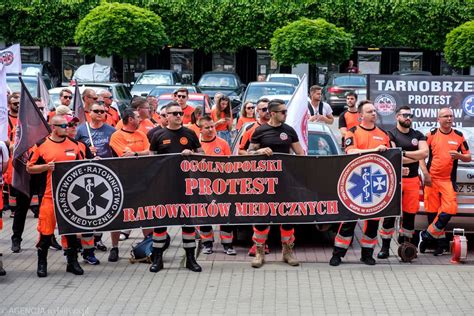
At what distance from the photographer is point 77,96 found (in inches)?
510

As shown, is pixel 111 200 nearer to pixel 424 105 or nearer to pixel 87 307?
pixel 87 307

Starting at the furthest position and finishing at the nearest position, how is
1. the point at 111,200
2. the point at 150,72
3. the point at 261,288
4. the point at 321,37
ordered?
the point at 321,37 < the point at 150,72 < the point at 111,200 < the point at 261,288

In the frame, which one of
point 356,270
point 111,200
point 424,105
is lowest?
point 356,270

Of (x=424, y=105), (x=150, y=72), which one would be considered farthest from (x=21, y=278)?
(x=150, y=72)

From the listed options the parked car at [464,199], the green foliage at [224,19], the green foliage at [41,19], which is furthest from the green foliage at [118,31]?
the parked car at [464,199]

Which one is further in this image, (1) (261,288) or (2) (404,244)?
(2) (404,244)

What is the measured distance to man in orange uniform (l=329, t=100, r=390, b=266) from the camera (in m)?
11.1

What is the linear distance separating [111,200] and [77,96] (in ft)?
8.49

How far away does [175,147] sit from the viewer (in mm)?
10953

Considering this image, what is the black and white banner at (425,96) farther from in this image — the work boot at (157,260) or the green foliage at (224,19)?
the green foliage at (224,19)

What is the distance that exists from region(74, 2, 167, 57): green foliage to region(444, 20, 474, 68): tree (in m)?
12.6

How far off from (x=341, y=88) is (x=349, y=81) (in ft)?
2.38

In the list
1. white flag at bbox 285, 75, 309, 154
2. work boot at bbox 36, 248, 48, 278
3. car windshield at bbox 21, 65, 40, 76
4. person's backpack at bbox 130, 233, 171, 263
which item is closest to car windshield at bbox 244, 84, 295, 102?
car windshield at bbox 21, 65, 40, 76

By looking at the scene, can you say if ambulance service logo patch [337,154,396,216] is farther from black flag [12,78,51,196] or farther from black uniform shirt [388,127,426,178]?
black flag [12,78,51,196]
